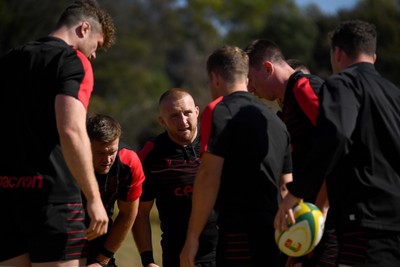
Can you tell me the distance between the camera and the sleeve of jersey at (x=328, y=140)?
4.72m

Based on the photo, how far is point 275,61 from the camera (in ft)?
20.7

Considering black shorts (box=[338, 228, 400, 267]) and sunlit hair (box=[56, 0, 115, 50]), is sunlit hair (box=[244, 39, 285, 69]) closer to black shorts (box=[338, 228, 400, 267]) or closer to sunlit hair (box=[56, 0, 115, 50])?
sunlit hair (box=[56, 0, 115, 50])

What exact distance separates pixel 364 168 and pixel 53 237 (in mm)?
2283

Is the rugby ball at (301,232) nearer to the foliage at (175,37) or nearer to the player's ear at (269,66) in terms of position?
the player's ear at (269,66)

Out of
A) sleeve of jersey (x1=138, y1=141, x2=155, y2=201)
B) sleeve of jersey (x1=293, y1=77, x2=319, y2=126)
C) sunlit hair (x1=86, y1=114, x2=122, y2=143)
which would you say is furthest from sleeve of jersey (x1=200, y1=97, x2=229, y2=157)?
sleeve of jersey (x1=138, y1=141, x2=155, y2=201)

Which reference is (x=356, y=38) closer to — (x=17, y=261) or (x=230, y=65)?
(x=230, y=65)

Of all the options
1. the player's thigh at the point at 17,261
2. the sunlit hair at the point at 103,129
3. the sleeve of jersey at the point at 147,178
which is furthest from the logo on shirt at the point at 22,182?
the sleeve of jersey at the point at 147,178

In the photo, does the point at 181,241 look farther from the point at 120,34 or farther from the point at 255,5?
the point at 255,5

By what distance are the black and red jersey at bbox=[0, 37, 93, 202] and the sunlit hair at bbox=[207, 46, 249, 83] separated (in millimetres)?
1048

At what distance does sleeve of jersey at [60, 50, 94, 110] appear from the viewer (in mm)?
4863

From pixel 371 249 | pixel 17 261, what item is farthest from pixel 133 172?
pixel 371 249

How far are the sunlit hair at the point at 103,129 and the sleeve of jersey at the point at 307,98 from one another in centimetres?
171

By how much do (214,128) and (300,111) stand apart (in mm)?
1071

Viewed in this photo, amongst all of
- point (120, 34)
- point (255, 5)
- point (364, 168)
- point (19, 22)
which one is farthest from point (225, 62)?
point (255, 5)
